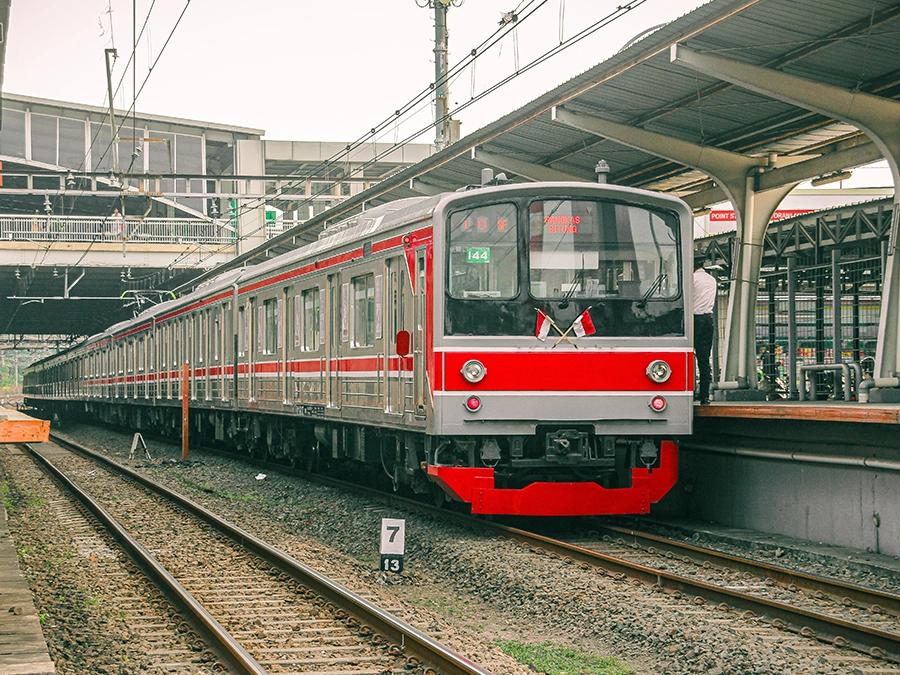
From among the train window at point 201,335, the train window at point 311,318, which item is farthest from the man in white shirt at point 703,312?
the train window at point 201,335

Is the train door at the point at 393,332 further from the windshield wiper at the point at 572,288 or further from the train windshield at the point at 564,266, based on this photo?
the windshield wiper at the point at 572,288

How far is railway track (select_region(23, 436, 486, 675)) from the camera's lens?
23.8 ft

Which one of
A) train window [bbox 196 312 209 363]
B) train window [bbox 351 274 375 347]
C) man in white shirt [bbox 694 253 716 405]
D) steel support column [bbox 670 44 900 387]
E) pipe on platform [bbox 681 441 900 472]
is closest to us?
pipe on platform [bbox 681 441 900 472]

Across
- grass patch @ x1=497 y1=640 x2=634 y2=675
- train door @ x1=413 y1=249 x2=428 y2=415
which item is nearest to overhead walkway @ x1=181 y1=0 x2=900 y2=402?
train door @ x1=413 y1=249 x2=428 y2=415

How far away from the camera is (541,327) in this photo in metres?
11.7

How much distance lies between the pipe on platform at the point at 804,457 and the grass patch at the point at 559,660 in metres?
3.58

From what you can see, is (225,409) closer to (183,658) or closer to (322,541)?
(322,541)

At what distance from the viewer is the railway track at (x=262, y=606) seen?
7.24 metres

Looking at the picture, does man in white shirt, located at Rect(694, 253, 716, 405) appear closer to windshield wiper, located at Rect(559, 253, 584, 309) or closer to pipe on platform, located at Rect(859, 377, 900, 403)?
pipe on platform, located at Rect(859, 377, 900, 403)

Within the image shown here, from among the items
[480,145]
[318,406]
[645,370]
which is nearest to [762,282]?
[480,145]

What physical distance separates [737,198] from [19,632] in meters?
11.2

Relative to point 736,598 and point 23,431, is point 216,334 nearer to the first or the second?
point 23,431

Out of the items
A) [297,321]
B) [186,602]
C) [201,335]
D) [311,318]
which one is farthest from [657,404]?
[201,335]

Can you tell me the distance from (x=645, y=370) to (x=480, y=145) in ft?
19.1
